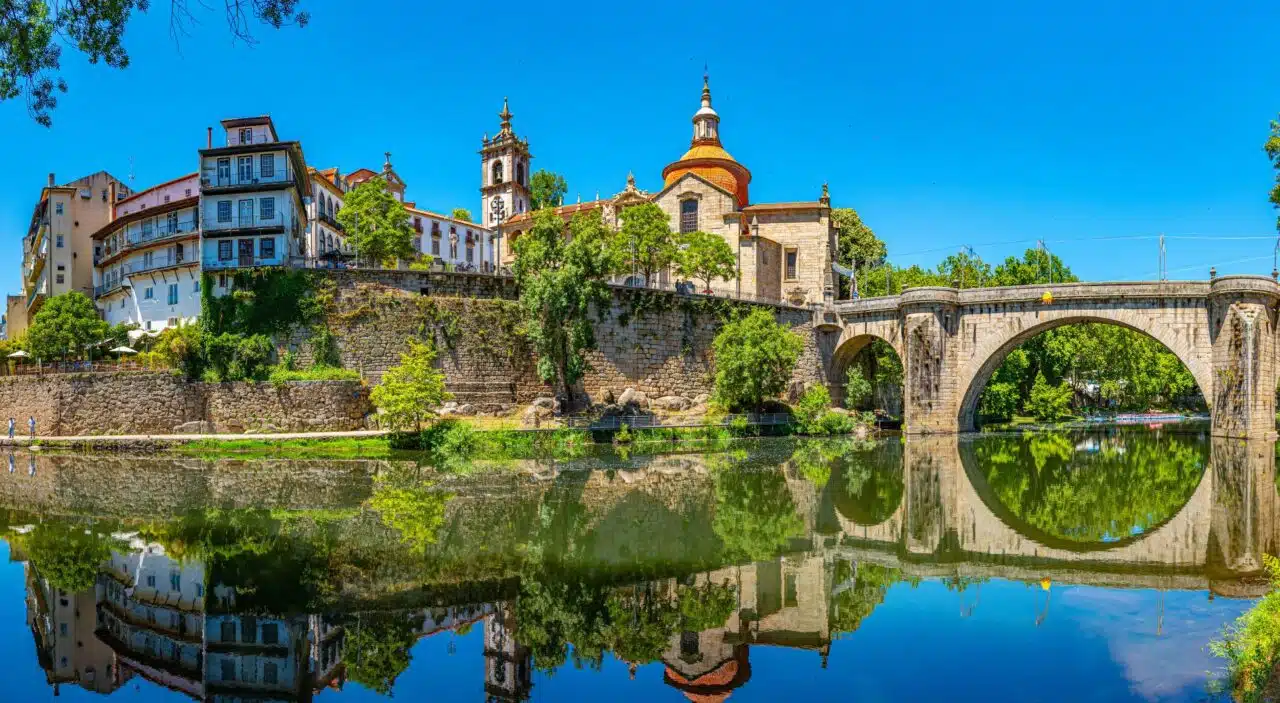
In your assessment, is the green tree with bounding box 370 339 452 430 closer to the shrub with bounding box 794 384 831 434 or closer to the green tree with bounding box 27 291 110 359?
the green tree with bounding box 27 291 110 359

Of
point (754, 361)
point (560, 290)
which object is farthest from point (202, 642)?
point (754, 361)

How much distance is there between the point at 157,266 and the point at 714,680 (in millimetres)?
46709

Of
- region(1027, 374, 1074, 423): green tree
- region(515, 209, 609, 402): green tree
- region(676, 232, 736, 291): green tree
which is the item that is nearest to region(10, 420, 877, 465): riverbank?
region(515, 209, 609, 402): green tree

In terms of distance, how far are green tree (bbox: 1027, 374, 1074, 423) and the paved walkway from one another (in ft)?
153

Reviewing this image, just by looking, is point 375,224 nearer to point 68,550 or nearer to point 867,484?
point 867,484

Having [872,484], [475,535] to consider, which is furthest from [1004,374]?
[475,535]

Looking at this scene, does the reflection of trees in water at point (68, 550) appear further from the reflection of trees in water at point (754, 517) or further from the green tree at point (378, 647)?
the reflection of trees in water at point (754, 517)

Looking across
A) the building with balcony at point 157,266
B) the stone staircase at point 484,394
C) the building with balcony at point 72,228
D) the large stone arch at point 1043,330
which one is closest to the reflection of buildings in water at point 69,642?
the stone staircase at point 484,394

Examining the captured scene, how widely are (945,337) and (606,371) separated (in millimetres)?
19377

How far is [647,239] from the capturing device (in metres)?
54.4

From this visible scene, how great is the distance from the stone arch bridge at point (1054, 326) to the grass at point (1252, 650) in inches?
1372

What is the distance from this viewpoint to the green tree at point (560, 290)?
40.0m

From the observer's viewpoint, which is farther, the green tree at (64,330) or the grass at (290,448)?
the green tree at (64,330)

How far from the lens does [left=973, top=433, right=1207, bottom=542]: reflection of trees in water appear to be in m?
22.3
